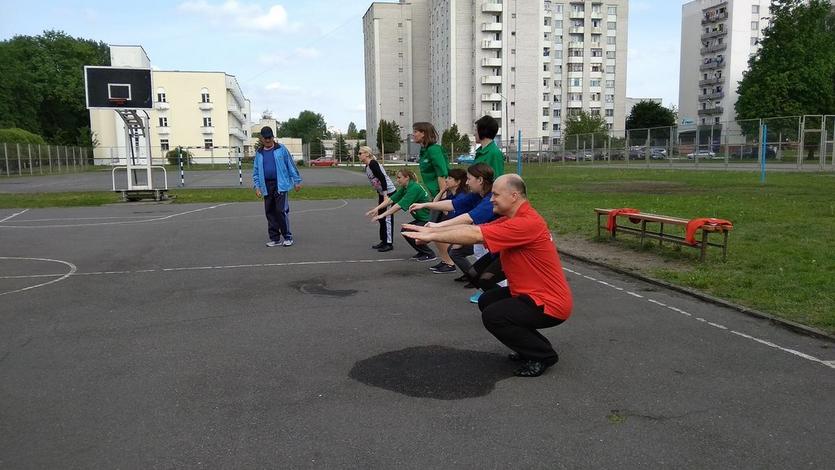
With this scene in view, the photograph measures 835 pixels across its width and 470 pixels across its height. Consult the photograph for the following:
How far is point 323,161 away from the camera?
66.3 m

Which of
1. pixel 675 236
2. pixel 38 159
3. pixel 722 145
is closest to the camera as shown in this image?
pixel 675 236

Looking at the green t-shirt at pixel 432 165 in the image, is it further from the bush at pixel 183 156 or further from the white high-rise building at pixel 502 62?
the white high-rise building at pixel 502 62

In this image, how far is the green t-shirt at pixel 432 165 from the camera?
858 centimetres

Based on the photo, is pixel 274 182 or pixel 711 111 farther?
pixel 711 111

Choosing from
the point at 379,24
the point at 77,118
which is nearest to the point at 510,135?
the point at 379,24

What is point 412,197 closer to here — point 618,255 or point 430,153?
point 430,153

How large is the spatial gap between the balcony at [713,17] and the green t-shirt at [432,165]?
358 feet

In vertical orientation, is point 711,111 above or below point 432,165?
above

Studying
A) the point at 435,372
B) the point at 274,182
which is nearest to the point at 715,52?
the point at 274,182

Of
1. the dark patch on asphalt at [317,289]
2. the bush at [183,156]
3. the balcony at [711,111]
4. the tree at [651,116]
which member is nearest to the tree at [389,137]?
the bush at [183,156]

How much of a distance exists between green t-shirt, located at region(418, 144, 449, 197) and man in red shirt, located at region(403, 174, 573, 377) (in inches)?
A: 152

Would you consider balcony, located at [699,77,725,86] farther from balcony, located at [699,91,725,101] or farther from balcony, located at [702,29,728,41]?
balcony, located at [702,29,728,41]

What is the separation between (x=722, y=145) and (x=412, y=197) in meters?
33.6

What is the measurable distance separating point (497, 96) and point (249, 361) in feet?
307
